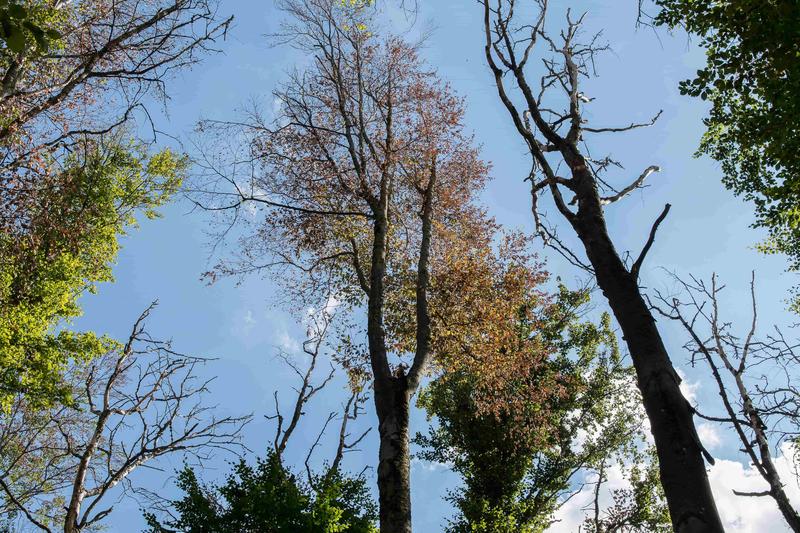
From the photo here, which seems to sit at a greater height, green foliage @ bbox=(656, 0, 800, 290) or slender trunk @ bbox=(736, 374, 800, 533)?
green foliage @ bbox=(656, 0, 800, 290)

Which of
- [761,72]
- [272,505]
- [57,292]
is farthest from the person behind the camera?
[57,292]

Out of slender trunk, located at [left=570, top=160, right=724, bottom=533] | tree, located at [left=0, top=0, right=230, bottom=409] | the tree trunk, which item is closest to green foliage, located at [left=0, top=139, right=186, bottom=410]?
tree, located at [left=0, top=0, right=230, bottom=409]

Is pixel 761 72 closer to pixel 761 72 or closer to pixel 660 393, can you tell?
pixel 761 72

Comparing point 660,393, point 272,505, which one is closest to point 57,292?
point 272,505

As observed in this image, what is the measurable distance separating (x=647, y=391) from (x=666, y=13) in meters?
7.38

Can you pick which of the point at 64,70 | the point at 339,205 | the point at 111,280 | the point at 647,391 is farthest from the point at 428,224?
the point at 111,280

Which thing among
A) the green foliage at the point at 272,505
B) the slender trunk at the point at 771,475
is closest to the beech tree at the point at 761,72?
the slender trunk at the point at 771,475

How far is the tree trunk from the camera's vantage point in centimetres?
759

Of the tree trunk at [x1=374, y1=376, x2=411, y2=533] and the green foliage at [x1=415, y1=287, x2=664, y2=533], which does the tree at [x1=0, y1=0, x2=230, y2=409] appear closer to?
the tree trunk at [x1=374, y1=376, x2=411, y2=533]

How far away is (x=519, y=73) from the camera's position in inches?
224

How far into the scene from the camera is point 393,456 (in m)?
8.03

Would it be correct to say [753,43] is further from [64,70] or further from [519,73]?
[64,70]

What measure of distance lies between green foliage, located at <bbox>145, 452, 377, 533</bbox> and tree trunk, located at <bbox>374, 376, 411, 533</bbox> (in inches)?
161

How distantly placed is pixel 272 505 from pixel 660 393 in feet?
32.7
